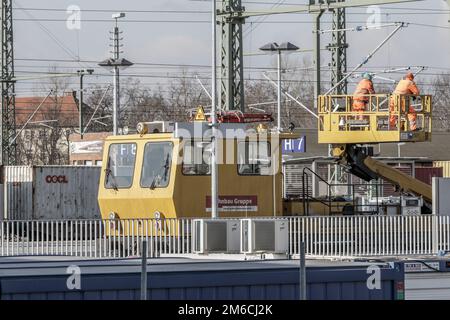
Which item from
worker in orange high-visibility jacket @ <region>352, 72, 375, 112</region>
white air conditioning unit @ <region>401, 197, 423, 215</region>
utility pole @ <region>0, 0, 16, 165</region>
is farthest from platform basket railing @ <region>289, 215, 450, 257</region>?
utility pole @ <region>0, 0, 16, 165</region>

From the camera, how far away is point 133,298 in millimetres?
11078

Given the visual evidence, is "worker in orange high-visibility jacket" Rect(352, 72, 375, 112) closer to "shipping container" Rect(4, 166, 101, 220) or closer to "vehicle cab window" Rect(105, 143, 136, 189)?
"vehicle cab window" Rect(105, 143, 136, 189)

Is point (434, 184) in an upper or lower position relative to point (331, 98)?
lower

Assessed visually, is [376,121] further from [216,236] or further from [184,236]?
[216,236]

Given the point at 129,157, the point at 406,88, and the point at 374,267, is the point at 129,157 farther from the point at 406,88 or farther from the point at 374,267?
the point at 374,267

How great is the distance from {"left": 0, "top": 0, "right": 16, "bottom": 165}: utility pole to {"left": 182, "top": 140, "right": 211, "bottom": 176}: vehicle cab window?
22.1 metres

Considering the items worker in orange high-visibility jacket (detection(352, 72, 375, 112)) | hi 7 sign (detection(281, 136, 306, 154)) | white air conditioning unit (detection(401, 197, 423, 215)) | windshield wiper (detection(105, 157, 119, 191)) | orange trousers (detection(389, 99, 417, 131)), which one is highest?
worker in orange high-visibility jacket (detection(352, 72, 375, 112))

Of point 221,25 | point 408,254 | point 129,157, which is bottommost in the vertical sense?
point 408,254

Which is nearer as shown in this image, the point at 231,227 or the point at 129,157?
the point at 231,227

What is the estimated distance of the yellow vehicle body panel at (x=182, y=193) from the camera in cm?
2664

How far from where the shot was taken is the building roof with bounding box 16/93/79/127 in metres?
99.8

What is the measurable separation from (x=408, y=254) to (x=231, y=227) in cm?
1038

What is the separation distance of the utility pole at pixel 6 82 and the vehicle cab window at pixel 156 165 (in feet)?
72.4
